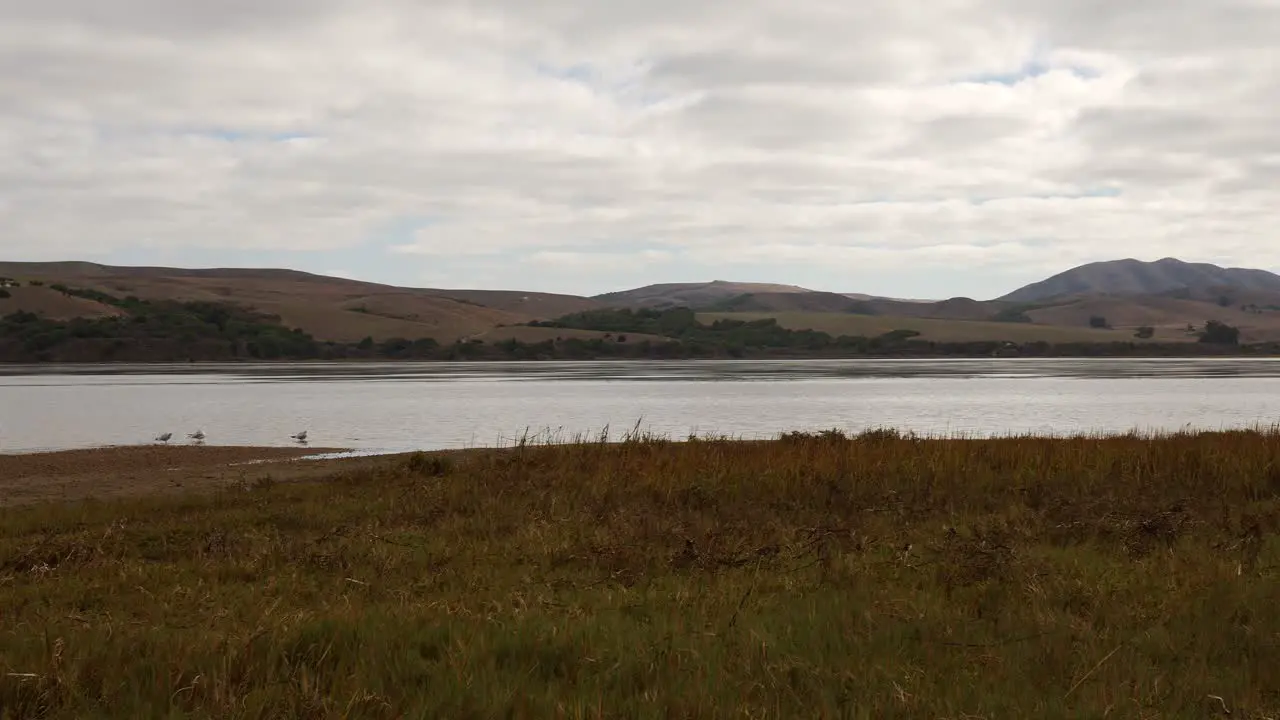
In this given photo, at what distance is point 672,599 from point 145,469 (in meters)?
23.0

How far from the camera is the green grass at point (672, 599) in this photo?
6359 mm

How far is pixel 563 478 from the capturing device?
18.4m

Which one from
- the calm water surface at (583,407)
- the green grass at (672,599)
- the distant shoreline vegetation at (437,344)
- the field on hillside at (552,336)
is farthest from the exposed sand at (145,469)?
the field on hillside at (552,336)

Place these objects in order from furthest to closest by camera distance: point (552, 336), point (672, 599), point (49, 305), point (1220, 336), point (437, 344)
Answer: point (1220, 336) < point (552, 336) < point (437, 344) < point (49, 305) < point (672, 599)

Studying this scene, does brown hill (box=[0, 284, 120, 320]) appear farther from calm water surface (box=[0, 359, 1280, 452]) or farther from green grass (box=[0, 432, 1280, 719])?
green grass (box=[0, 432, 1280, 719])

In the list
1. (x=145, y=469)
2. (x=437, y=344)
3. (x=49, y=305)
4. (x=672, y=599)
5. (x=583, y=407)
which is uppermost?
(x=49, y=305)

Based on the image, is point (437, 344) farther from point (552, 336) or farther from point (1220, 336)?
point (1220, 336)

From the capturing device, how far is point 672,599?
9023 mm

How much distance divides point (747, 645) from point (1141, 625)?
3225 millimetres

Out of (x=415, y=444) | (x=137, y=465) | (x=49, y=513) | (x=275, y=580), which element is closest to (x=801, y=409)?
(x=415, y=444)

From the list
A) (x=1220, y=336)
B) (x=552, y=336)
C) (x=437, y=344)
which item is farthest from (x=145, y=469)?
(x=1220, y=336)

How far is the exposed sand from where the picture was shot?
22297 mm

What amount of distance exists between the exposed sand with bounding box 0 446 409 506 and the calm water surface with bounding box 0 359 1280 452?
4342mm

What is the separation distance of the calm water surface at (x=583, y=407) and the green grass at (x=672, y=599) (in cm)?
1458
